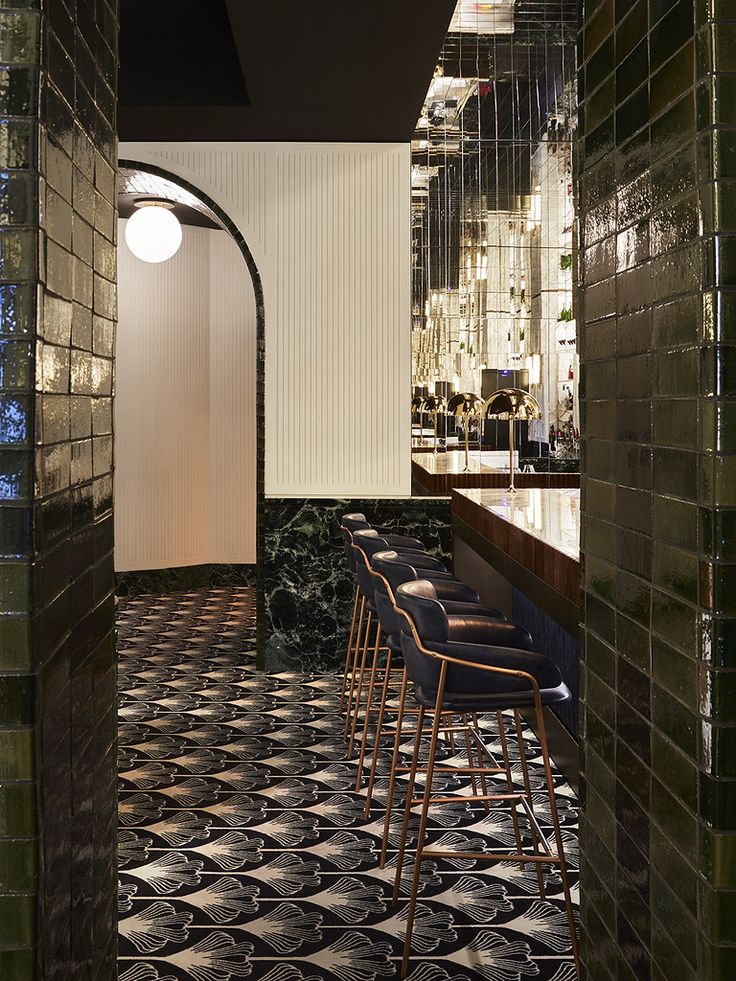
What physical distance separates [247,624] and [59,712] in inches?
255

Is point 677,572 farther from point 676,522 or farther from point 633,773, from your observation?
point 633,773

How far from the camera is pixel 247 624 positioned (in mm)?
7848

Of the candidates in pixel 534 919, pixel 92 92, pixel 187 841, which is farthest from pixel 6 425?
pixel 187 841

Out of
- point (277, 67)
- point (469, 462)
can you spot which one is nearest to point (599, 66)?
point (277, 67)

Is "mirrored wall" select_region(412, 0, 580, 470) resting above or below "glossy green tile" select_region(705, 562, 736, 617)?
above

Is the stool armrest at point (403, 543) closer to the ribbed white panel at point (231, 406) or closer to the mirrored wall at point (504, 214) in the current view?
the mirrored wall at point (504, 214)

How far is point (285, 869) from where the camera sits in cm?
350

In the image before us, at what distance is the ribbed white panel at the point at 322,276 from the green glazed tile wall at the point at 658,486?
4.68 meters

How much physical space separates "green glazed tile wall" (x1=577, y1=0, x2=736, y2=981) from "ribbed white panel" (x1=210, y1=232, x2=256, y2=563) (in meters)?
7.98

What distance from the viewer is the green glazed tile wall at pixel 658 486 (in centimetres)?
125

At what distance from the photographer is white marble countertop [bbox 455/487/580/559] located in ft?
11.8

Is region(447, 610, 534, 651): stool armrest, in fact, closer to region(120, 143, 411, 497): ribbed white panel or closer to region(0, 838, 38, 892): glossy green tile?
region(0, 838, 38, 892): glossy green tile

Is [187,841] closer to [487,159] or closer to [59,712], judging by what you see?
[59,712]

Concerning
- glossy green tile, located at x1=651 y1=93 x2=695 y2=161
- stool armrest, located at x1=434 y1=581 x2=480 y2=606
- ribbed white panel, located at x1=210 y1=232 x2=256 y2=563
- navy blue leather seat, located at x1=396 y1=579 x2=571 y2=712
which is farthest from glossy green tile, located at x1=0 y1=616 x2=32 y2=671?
ribbed white panel, located at x1=210 y1=232 x2=256 y2=563
